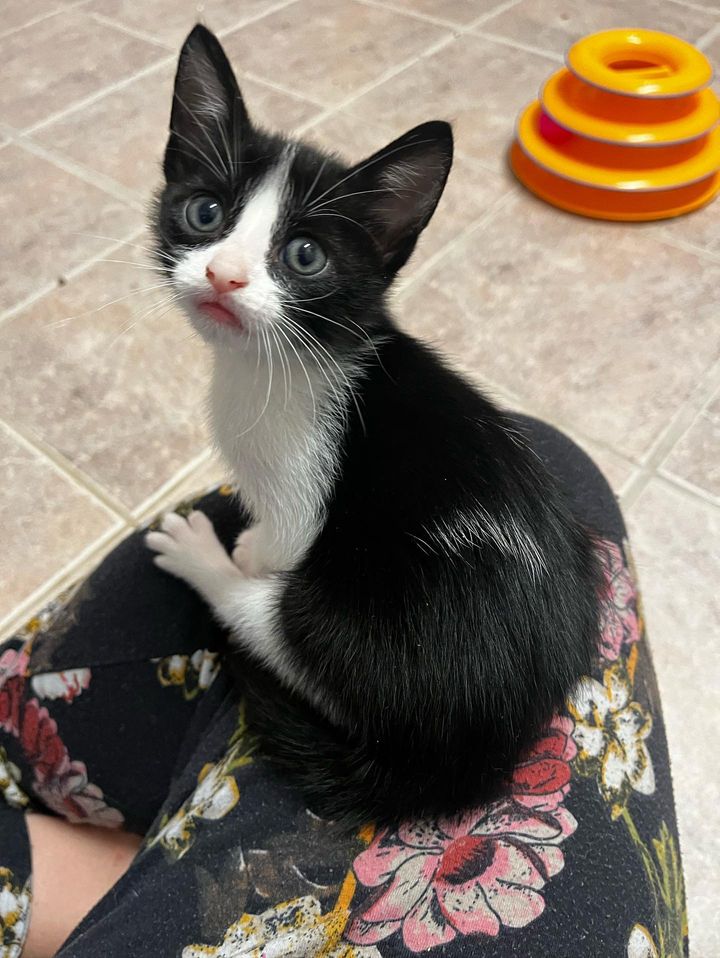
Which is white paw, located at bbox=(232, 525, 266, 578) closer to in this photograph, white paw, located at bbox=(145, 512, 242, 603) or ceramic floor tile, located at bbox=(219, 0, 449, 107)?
white paw, located at bbox=(145, 512, 242, 603)

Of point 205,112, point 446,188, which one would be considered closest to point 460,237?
point 446,188

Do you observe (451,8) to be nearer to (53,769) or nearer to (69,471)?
(69,471)

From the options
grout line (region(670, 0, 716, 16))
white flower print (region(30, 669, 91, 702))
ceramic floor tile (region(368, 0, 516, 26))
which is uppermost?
ceramic floor tile (region(368, 0, 516, 26))

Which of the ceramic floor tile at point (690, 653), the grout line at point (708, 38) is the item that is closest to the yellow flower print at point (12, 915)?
the ceramic floor tile at point (690, 653)

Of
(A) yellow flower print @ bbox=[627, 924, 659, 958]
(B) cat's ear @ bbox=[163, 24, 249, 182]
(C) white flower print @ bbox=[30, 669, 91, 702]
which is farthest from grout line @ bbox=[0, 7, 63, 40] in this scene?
(A) yellow flower print @ bbox=[627, 924, 659, 958]

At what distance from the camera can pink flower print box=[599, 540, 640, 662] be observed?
84 centimetres

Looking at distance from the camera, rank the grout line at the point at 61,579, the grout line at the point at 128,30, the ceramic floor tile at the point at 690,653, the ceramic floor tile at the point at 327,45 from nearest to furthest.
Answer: the ceramic floor tile at the point at 690,653 → the grout line at the point at 61,579 → the ceramic floor tile at the point at 327,45 → the grout line at the point at 128,30

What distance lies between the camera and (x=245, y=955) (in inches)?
25.5

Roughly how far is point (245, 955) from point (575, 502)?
0.58 m

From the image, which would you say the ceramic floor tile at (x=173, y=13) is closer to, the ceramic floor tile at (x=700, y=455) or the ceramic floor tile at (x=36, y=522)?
the ceramic floor tile at (x=36, y=522)

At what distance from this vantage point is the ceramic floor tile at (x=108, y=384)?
1371 millimetres

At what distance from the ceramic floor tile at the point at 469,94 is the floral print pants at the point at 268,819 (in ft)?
4.63

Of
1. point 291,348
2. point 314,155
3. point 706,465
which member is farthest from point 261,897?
point 706,465

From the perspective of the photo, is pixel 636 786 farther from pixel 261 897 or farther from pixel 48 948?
pixel 48 948
